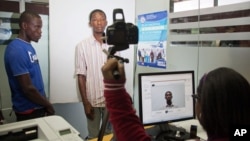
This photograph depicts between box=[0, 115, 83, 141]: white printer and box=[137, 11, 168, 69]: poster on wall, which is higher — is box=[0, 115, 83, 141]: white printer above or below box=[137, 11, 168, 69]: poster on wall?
below

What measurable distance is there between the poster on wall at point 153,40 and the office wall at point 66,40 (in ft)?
1.47

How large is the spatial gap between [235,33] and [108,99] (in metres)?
1.33

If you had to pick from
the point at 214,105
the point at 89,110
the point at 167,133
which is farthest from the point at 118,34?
the point at 89,110

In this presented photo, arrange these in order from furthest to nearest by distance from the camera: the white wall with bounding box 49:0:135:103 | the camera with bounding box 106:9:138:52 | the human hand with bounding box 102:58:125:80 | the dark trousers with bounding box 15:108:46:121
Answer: the white wall with bounding box 49:0:135:103 → the dark trousers with bounding box 15:108:46:121 → the camera with bounding box 106:9:138:52 → the human hand with bounding box 102:58:125:80

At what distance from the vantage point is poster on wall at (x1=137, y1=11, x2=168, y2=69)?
8.36 feet

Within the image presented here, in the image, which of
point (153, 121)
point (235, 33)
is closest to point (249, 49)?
point (235, 33)

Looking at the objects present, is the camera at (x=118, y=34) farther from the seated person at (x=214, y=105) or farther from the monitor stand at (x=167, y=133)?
the monitor stand at (x=167, y=133)

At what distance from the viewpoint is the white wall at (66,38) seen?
2648 mm

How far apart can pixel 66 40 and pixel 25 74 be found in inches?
33.1

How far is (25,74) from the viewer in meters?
1.97

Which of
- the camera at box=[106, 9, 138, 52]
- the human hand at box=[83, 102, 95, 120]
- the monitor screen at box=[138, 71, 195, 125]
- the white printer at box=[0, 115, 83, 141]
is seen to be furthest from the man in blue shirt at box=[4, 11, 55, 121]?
the camera at box=[106, 9, 138, 52]

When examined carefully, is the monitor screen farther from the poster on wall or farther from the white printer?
the poster on wall

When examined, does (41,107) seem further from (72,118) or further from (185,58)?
(185,58)

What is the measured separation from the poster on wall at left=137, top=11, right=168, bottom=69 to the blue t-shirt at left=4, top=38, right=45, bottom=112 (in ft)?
4.05
